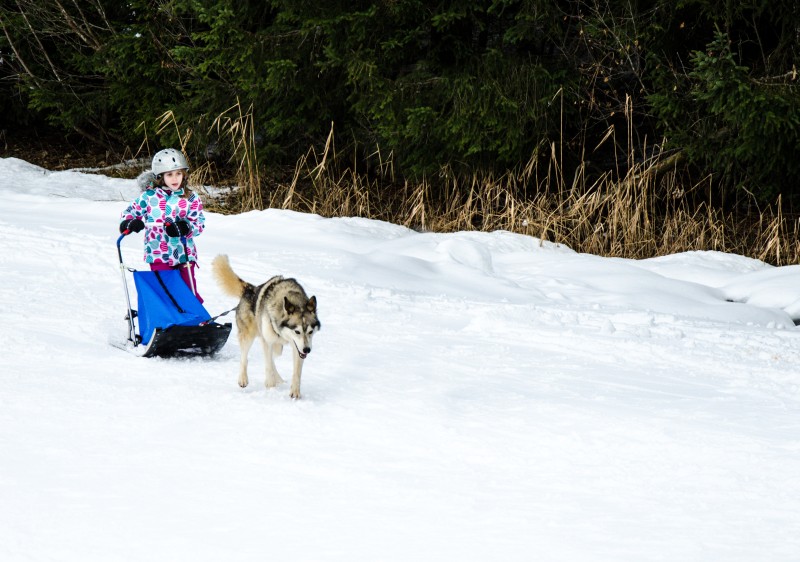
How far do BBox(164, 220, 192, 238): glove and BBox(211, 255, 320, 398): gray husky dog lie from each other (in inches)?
18.2

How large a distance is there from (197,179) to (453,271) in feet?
19.0

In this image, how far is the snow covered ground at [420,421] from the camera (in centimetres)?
446

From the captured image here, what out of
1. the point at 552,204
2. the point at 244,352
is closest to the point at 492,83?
the point at 552,204

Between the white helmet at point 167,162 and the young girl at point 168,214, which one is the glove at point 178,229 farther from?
the white helmet at point 167,162

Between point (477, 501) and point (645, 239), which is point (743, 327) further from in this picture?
point (477, 501)

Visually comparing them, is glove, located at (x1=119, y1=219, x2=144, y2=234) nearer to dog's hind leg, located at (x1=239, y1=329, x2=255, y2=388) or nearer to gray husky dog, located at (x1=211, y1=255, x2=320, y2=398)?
gray husky dog, located at (x1=211, y1=255, x2=320, y2=398)

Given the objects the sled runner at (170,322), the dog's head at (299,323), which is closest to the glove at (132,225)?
the sled runner at (170,322)

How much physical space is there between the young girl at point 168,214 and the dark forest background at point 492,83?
5780mm

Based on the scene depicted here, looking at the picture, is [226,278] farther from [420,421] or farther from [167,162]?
[420,421]

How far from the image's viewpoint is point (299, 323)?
19.3ft

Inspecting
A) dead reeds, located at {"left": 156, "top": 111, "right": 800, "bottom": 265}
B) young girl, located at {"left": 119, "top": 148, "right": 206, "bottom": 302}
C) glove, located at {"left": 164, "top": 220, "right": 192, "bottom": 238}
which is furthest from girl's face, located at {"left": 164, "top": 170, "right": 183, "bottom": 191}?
dead reeds, located at {"left": 156, "top": 111, "right": 800, "bottom": 265}

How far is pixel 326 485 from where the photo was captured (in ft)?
16.2

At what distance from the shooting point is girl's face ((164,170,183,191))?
23.3ft

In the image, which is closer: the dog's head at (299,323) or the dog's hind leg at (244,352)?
the dog's head at (299,323)
